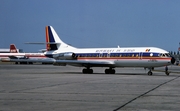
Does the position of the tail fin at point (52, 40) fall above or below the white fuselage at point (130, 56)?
above

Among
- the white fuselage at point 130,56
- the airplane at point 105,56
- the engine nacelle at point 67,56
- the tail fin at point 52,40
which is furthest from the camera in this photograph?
the tail fin at point 52,40

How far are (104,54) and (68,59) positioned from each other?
198 inches

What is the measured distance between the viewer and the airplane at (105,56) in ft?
123

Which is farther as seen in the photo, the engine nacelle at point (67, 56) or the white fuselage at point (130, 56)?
the engine nacelle at point (67, 56)

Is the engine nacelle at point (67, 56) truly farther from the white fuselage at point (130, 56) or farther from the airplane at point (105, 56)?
the white fuselage at point (130, 56)

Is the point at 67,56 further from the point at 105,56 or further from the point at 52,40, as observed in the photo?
the point at 105,56

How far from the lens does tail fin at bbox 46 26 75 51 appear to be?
156ft

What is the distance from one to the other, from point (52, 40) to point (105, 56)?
946cm

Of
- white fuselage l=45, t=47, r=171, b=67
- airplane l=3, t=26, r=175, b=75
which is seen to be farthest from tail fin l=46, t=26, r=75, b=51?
white fuselage l=45, t=47, r=171, b=67

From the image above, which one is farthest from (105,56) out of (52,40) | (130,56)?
(52,40)

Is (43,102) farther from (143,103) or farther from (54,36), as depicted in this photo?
(54,36)

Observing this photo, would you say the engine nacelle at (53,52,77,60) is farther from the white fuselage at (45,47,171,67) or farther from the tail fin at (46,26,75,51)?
the tail fin at (46,26,75,51)

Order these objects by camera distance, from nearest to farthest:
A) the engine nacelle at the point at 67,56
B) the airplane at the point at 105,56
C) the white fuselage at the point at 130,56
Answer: the white fuselage at the point at 130,56
the airplane at the point at 105,56
the engine nacelle at the point at 67,56

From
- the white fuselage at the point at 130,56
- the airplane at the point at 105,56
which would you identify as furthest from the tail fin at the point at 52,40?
the white fuselage at the point at 130,56
